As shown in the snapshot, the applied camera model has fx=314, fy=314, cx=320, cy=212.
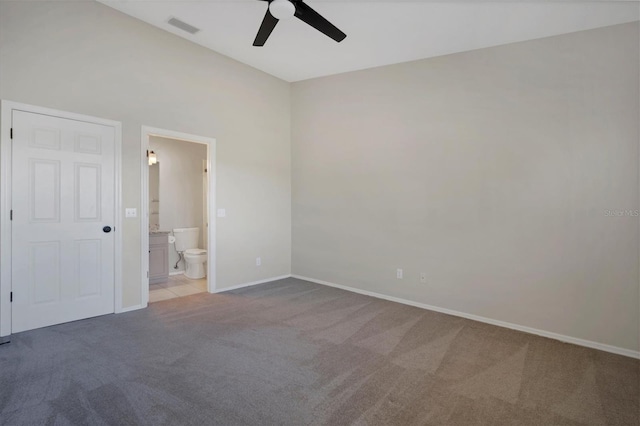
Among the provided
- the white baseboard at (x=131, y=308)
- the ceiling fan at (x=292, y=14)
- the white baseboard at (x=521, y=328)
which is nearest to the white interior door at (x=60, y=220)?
the white baseboard at (x=131, y=308)

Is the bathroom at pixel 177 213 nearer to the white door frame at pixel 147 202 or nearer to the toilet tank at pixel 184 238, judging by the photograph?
the toilet tank at pixel 184 238

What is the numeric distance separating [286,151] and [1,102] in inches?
135

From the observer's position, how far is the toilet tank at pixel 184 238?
5750 millimetres

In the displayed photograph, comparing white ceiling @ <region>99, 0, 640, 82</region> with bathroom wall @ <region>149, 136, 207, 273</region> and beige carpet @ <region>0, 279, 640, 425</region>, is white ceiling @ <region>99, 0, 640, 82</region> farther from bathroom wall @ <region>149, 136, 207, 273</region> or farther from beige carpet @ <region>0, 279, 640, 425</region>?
beige carpet @ <region>0, 279, 640, 425</region>

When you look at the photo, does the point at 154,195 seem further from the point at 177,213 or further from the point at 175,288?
the point at 175,288

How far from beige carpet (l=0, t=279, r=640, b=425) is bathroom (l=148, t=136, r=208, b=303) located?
1.76 m

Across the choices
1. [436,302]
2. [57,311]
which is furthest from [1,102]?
[436,302]

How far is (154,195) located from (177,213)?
511 millimetres

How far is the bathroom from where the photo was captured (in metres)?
5.19

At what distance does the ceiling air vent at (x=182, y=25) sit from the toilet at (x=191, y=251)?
334cm

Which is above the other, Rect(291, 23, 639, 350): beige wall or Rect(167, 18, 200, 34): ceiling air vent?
Rect(167, 18, 200, 34): ceiling air vent

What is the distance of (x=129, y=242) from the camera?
11.9 feet

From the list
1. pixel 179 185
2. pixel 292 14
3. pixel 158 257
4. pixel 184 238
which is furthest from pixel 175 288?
pixel 292 14

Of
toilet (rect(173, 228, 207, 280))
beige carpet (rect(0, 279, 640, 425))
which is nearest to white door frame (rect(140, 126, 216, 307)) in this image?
beige carpet (rect(0, 279, 640, 425))
